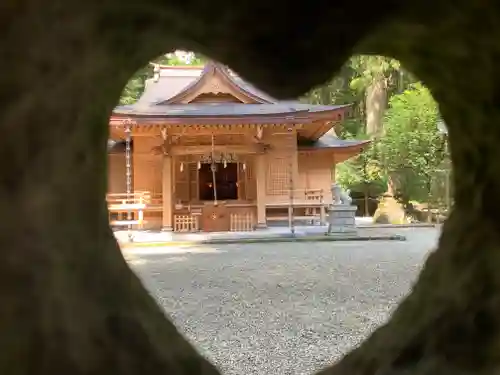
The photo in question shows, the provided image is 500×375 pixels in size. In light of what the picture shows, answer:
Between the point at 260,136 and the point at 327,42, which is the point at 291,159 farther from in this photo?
the point at 327,42

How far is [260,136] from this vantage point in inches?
549

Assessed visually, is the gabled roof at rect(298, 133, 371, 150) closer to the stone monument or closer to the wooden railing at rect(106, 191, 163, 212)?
the stone monument

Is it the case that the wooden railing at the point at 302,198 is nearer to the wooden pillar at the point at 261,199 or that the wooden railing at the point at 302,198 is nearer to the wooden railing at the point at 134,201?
the wooden pillar at the point at 261,199

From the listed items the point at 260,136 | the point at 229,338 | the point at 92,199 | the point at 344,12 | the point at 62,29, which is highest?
the point at 260,136

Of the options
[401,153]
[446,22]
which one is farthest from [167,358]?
[401,153]

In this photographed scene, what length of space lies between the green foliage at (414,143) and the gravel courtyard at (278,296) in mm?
6004

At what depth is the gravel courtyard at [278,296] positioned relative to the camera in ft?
12.7

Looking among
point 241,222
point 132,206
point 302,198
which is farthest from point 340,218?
point 132,206

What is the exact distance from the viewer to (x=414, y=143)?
1589 cm

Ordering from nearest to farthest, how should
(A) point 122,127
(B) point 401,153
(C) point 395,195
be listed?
(A) point 122,127
(B) point 401,153
(C) point 395,195

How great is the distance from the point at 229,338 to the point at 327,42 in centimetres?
340

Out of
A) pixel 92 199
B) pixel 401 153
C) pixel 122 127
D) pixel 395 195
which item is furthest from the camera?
pixel 395 195

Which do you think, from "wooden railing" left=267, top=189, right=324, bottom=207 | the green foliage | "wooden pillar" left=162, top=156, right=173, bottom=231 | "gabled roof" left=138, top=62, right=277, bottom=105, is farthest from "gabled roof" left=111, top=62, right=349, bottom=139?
the green foliage

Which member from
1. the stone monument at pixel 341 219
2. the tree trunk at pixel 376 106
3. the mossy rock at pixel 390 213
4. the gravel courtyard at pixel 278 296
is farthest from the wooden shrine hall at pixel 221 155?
the tree trunk at pixel 376 106
